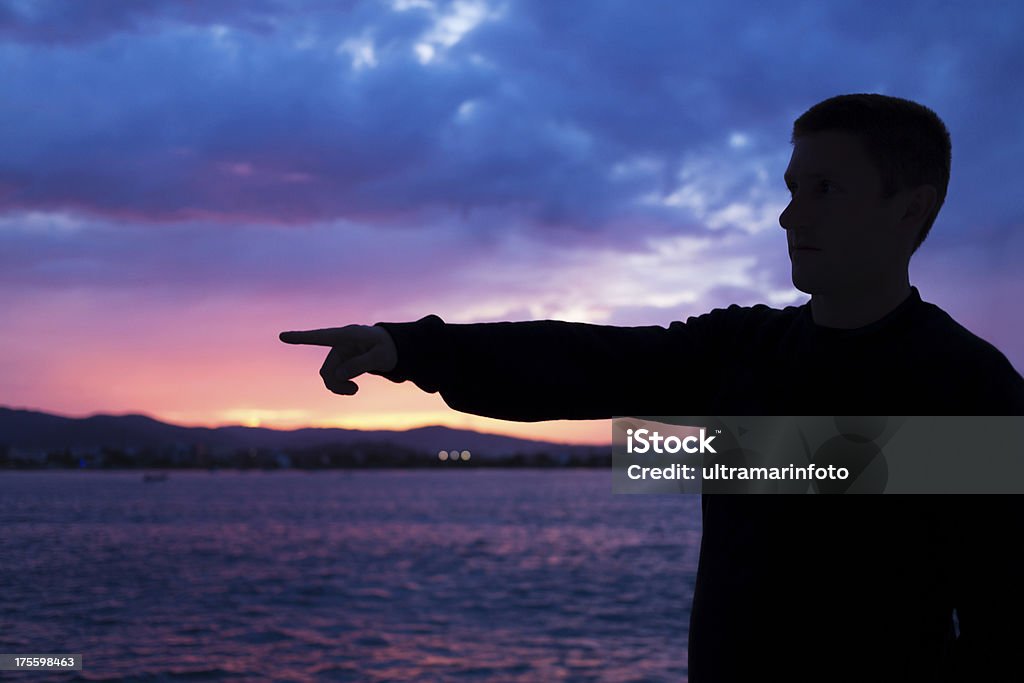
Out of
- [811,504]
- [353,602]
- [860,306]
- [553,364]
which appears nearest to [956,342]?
[860,306]

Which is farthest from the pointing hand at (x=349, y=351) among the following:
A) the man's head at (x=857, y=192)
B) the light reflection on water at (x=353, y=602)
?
the light reflection on water at (x=353, y=602)

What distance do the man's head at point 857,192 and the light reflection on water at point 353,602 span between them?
2455cm

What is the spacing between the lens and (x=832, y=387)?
1.94m

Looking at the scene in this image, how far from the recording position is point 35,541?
73438 mm

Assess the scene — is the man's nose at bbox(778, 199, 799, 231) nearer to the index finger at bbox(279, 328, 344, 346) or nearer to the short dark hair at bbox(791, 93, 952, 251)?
the short dark hair at bbox(791, 93, 952, 251)

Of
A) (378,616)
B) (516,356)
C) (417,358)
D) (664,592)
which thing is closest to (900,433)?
(516,356)

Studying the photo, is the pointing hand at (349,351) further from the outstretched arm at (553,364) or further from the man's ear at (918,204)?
the man's ear at (918,204)

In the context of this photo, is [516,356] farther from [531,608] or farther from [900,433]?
[531,608]

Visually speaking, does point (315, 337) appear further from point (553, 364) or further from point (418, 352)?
point (553, 364)

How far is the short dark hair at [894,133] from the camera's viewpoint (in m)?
1.93

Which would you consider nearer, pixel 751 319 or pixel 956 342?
pixel 956 342

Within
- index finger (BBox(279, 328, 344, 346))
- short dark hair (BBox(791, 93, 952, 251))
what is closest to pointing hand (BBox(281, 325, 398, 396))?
index finger (BBox(279, 328, 344, 346))

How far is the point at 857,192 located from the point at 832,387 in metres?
0.46

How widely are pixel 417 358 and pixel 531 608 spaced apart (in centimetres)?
3869
